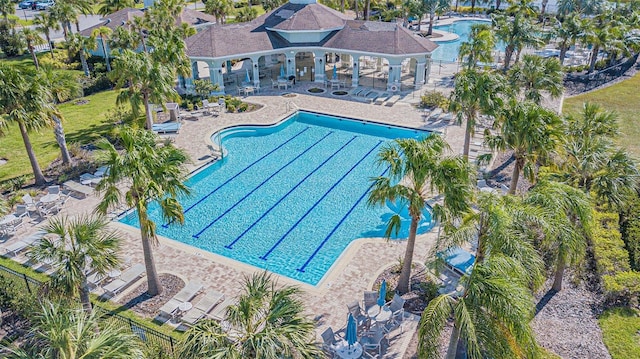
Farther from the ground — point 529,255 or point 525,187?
point 529,255

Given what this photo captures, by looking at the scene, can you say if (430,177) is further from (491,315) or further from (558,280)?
(558,280)

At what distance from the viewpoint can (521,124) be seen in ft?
51.6

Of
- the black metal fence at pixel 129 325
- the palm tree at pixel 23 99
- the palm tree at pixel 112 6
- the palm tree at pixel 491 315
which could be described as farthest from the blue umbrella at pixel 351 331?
the palm tree at pixel 112 6

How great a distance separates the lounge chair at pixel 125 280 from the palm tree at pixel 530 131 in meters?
13.7

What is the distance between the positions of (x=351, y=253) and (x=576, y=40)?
30.5 metres

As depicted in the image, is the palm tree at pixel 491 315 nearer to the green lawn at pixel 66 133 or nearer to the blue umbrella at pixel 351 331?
the blue umbrella at pixel 351 331

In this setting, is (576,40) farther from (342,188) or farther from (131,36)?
(131,36)

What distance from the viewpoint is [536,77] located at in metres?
22.5

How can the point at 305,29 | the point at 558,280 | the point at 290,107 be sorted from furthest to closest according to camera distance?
the point at 305,29, the point at 290,107, the point at 558,280

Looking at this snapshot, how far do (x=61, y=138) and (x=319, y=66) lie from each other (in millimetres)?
21255

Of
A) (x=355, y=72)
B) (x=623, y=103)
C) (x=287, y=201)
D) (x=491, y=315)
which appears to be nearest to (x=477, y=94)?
(x=287, y=201)

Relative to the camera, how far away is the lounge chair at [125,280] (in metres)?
15.2

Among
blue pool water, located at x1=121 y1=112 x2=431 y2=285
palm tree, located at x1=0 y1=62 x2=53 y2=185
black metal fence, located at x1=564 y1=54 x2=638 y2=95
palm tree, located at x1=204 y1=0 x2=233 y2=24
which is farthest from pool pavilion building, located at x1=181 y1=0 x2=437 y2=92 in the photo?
palm tree, located at x1=0 y1=62 x2=53 y2=185

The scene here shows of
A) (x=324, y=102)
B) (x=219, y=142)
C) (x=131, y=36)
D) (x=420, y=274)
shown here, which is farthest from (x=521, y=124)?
(x=131, y=36)
